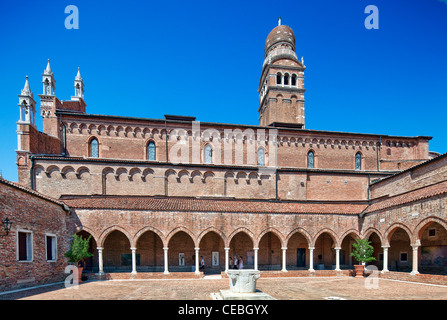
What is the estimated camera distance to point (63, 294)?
1111cm

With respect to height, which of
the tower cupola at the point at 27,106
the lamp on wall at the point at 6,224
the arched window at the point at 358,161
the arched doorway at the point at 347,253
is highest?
the tower cupola at the point at 27,106

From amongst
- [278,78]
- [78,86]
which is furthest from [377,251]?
[78,86]

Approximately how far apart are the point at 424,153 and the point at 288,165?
16130mm

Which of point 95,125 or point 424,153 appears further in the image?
point 424,153

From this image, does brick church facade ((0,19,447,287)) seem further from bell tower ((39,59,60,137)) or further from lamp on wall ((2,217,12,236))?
lamp on wall ((2,217,12,236))

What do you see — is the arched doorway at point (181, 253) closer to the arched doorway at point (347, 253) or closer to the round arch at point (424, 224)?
the arched doorway at point (347, 253)

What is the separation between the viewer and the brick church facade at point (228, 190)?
1747cm

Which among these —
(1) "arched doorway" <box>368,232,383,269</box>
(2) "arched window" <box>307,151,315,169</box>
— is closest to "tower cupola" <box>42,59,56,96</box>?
(2) "arched window" <box>307,151,315,169</box>

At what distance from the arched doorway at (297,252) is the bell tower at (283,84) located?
15746mm

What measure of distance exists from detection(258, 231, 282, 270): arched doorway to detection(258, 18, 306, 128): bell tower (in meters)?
16.3

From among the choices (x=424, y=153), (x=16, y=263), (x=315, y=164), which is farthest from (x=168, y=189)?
(x=424, y=153)

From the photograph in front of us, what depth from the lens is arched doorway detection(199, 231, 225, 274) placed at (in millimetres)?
20609

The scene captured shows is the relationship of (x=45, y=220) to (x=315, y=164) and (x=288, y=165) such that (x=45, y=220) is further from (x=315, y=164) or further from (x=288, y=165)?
(x=315, y=164)

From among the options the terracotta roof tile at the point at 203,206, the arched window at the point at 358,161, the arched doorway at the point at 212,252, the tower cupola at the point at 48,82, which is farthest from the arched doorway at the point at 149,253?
the arched window at the point at 358,161
